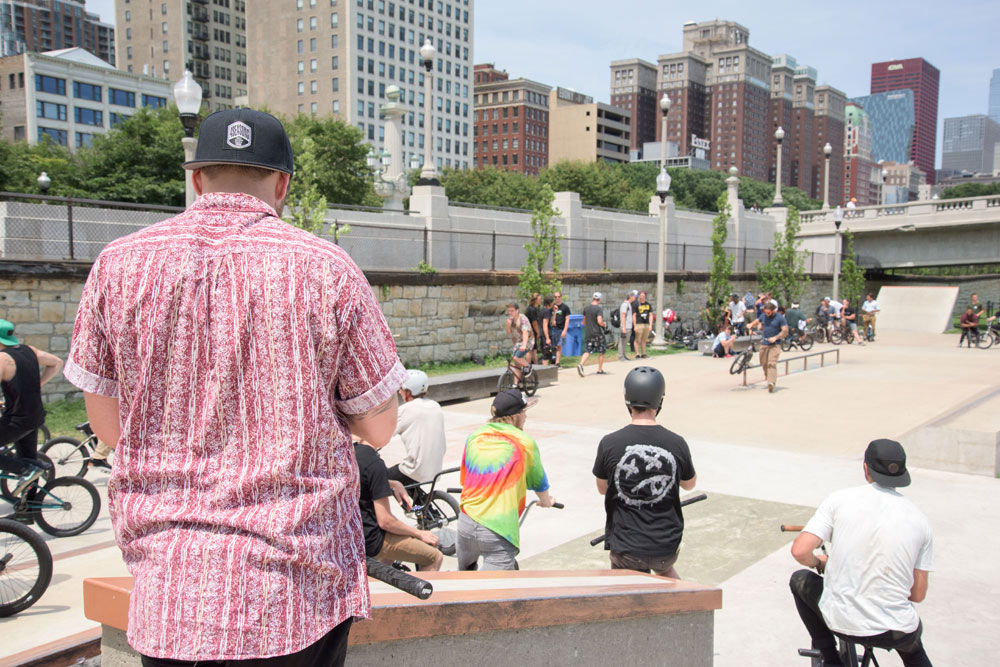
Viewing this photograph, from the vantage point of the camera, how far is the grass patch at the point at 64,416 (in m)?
11.7

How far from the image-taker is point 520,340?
17.8 meters

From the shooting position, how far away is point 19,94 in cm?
9594

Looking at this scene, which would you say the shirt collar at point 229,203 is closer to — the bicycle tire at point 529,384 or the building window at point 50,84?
the bicycle tire at point 529,384

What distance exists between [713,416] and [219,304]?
1308 centimetres

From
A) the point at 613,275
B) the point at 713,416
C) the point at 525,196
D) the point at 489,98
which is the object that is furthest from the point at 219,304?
the point at 489,98

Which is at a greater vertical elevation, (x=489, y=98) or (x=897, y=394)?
(x=489, y=98)

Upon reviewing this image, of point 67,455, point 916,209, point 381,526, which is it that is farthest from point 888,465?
point 916,209

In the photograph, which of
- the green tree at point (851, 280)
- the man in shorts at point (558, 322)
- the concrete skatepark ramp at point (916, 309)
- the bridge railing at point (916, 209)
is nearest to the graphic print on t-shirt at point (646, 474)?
the man in shorts at point (558, 322)

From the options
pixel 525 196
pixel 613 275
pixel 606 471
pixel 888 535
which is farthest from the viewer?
pixel 525 196

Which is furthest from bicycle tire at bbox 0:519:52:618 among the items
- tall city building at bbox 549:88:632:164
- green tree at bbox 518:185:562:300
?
tall city building at bbox 549:88:632:164

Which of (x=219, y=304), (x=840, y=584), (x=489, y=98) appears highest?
(x=489, y=98)

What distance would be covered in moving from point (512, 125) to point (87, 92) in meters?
77.9

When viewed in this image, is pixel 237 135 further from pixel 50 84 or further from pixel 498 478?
pixel 50 84

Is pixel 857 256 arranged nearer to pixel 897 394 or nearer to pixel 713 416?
pixel 897 394
